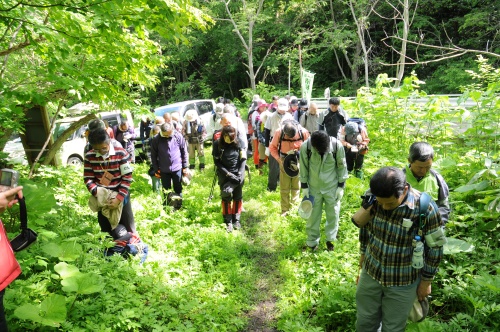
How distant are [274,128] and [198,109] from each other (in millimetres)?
6709

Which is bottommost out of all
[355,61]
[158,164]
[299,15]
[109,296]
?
[109,296]

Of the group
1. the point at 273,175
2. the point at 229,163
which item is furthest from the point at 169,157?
the point at 273,175

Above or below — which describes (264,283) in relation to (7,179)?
below

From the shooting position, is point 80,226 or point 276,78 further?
point 276,78

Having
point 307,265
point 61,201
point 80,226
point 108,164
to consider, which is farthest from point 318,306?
point 61,201

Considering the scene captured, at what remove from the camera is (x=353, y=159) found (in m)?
6.86

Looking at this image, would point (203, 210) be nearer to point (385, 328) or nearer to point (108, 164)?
point (108, 164)

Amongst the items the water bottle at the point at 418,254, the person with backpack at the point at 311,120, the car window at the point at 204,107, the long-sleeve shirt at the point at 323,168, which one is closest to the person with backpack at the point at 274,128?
the person with backpack at the point at 311,120

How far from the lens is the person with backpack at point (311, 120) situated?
7334 mm

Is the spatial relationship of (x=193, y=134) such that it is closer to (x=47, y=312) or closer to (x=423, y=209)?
(x=47, y=312)

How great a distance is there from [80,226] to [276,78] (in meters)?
23.4

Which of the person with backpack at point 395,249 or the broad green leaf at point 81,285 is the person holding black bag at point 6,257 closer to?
the broad green leaf at point 81,285

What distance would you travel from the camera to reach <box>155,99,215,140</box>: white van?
1213 centimetres

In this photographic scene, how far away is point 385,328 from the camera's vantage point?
2662 millimetres
